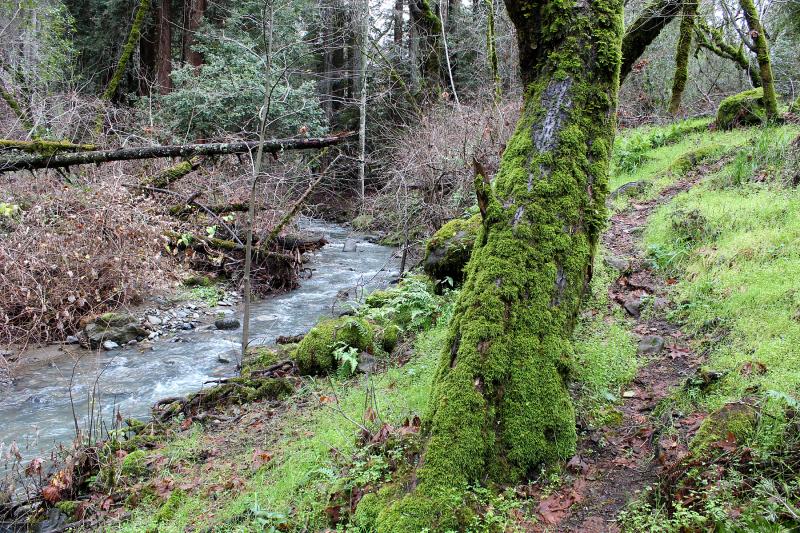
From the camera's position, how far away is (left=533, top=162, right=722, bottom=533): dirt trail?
121 inches

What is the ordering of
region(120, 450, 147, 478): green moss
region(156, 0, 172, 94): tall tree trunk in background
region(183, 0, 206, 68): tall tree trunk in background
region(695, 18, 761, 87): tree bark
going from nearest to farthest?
region(120, 450, 147, 478): green moss < region(695, 18, 761, 87): tree bark < region(183, 0, 206, 68): tall tree trunk in background < region(156, 0, 172, 94): tall tree trunk in background

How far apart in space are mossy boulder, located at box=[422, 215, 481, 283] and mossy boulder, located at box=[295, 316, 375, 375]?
173 cm

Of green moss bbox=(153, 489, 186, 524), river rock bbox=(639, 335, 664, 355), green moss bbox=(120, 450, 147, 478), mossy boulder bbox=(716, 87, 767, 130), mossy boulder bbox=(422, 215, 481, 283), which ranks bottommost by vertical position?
green moss bbox=(120, 450, 147, 478)

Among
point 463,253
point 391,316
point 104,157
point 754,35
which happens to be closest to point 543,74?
point 463,253

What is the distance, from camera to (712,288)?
5.38 metres

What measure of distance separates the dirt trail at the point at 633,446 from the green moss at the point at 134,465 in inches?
157

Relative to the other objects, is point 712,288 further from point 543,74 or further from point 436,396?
point 436,396

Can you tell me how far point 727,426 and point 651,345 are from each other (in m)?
1.90

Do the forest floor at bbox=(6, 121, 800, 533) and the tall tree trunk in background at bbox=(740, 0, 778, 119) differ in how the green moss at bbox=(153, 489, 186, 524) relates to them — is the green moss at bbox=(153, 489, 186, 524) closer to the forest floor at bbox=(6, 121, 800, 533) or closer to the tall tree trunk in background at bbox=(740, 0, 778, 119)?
the forest floor at bbox=(6, 121, 800, 533)

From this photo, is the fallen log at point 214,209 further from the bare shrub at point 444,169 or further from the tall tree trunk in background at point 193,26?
the tall tree trunk in background at point 193,26

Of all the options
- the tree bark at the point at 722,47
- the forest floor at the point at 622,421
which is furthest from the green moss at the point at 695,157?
the tree bark at the point at 722,47

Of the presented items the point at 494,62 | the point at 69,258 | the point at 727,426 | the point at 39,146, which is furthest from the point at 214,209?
the point at 727,426

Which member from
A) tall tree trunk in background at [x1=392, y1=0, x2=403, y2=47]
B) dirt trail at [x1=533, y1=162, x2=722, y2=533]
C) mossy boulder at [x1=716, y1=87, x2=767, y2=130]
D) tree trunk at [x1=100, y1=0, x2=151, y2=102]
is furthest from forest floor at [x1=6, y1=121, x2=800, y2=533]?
tall tree trunk in background at [x1=392, y1=0, x2=403, y2=47]

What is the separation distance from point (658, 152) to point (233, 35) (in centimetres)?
1478
